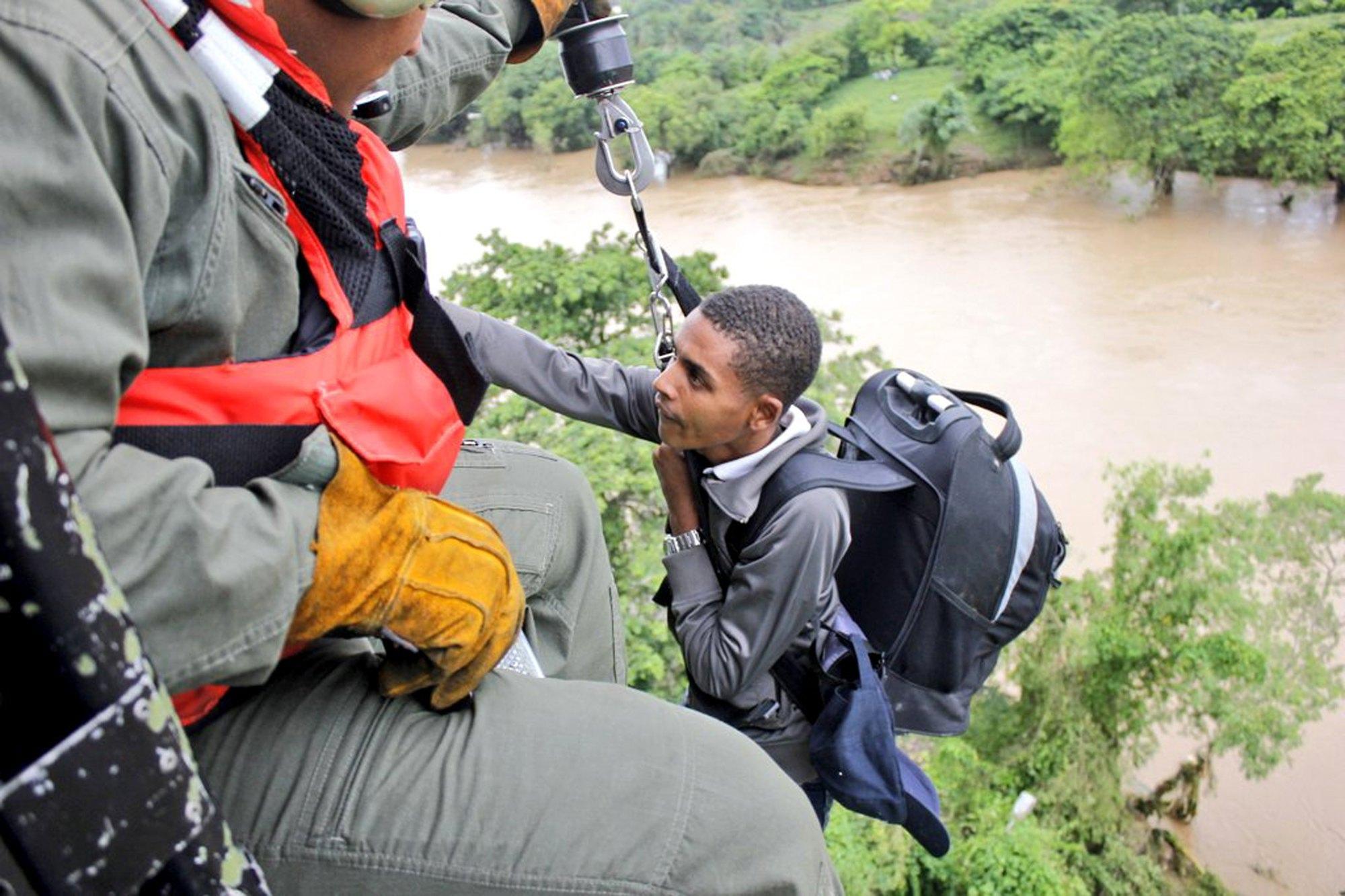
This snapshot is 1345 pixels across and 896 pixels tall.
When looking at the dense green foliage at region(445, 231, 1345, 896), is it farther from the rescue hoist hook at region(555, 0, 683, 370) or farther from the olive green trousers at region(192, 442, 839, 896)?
the olive green trousers at region(192, 442, 839, 896)

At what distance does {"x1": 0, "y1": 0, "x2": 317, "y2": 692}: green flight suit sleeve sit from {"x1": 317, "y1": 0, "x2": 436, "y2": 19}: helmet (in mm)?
207

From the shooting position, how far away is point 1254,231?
50.0 ft

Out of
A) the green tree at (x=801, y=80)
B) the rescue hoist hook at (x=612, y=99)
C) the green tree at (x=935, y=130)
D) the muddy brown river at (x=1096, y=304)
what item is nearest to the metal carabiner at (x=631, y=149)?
the rescue hoist hook at (x=612, y=99)

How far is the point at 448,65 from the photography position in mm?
2094

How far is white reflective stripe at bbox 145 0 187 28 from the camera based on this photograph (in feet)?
3.48

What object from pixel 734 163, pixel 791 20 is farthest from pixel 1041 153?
pixel 791 20

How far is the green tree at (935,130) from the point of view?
1800cm

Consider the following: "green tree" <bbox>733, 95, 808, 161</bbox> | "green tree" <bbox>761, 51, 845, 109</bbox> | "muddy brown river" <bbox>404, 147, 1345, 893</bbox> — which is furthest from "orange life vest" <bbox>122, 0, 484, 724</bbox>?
"green tree" <bbox>761, 51, 845, 109</bbox>

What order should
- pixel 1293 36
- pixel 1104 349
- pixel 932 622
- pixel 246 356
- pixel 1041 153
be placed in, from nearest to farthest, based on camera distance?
pixel 246 356, pixel 932 622, pixel 1104 349, pixel 1293 36, pixel 1041 153

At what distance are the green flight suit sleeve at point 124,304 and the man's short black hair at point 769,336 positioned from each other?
1035 millimetres

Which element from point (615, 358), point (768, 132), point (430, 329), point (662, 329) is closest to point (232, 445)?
point (430, 329)

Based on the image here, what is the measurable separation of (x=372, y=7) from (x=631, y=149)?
915 millimetres

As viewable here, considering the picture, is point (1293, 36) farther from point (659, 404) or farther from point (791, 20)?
point (659, 404)

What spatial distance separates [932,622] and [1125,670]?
5.31 m
